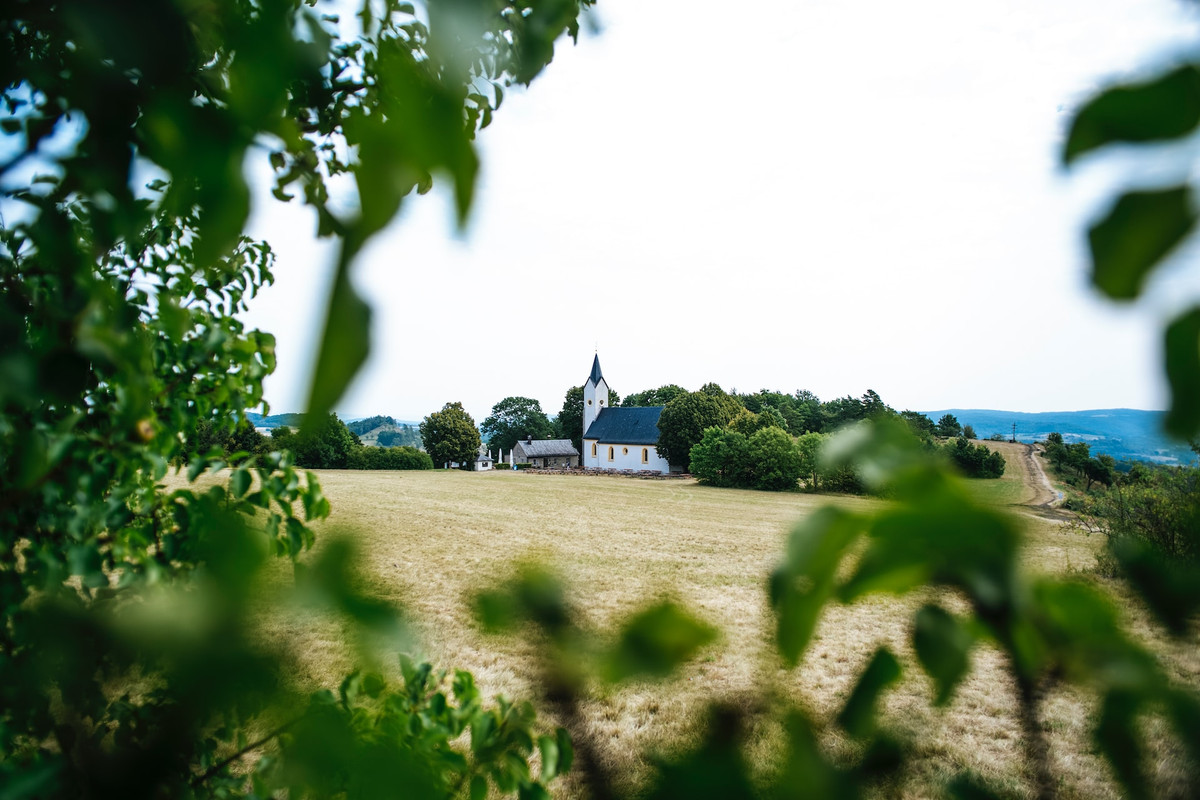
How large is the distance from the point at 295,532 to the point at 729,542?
1261 cm

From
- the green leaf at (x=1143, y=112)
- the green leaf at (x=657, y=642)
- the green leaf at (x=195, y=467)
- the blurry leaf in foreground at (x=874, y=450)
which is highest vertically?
the green leaf at (x=1143, y=112)

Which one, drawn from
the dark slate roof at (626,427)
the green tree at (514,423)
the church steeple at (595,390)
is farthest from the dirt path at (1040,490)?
the green tree at (514,423)

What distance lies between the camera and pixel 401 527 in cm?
1411

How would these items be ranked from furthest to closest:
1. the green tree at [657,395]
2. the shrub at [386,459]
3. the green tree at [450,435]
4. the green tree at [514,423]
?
1. the green tree at [657,395]
2. the green tree at [514,423]
3. the green tree at [450,435]
4. the shrub at [386,459]

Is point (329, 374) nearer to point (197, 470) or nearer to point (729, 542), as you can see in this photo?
point (197, 470)

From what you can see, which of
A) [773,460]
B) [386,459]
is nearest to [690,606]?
[773,460]

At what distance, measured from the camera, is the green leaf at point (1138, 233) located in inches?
12.9

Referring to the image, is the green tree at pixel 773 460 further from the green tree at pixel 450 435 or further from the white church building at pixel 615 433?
the green tree at pixel 450 435

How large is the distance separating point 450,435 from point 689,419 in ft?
56.0

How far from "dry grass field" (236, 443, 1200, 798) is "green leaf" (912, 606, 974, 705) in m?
0.02

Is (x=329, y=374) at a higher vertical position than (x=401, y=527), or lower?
higher

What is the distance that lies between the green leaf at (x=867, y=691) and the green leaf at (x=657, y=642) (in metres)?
0.13

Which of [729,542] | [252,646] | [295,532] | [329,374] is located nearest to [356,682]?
[295,532]

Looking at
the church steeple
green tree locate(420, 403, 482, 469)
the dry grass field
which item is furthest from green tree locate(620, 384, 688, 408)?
the dry grass field
